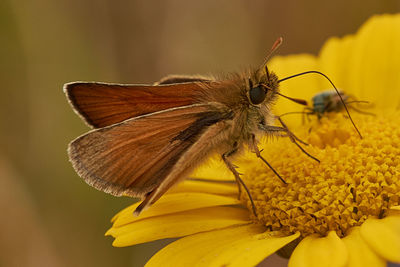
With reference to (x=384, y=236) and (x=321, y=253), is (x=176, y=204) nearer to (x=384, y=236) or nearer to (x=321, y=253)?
(x=321, y=253)

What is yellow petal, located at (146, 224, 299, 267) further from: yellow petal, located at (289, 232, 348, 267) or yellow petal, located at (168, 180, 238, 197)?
yellow petal, located at (168, 180, 238, 197)

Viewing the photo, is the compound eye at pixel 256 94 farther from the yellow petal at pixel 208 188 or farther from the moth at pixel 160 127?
the yellow petal at pixel 208 188

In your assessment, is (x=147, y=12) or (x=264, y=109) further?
(x=147, y=12)

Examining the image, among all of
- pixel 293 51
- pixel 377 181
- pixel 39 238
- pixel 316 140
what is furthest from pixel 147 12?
pixel 377 181

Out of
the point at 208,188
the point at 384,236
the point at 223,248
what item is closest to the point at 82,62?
the point at 208,188

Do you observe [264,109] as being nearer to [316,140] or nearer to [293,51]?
[316,140]
